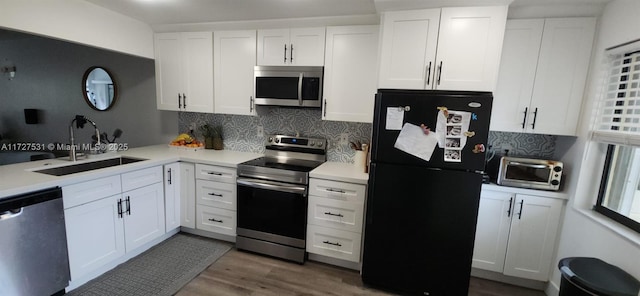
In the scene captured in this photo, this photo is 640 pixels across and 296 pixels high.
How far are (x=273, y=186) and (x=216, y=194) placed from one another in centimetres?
70

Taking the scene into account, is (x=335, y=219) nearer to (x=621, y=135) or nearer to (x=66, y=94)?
(x=621, y=135)

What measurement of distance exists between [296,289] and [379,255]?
73 cm

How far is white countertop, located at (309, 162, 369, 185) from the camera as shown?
232cm

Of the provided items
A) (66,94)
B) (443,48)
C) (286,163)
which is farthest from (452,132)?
(66,94)

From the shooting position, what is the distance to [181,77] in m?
3.06

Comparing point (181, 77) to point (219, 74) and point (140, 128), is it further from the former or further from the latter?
point (140, 128)

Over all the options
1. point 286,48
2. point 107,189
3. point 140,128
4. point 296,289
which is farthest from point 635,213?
point 140,128

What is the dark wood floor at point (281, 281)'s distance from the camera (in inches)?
85.4

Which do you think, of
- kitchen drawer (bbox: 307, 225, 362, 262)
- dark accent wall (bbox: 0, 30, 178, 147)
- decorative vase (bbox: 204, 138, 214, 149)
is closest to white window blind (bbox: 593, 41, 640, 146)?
kitchen drawer (bbox: 307, 225, 362, 262)

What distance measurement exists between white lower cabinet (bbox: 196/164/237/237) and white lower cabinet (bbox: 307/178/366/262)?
83 cm

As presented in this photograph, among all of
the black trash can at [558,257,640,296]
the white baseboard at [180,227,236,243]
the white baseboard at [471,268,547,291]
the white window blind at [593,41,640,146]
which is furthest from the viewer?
the white baseboard at [180,227,236,243]

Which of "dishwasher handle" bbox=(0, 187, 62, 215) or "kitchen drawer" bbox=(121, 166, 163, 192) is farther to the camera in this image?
"kitchen drawer" bbox=(121, 166, 163, 192)

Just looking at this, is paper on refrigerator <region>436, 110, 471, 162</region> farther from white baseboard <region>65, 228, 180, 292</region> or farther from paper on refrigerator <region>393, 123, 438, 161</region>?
white baseboard <region>65, 228, 180, 292</region>

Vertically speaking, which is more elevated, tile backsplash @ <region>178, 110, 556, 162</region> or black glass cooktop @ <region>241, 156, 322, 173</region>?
tile backsplash @ <region>178, 110, 556, 162</region>
